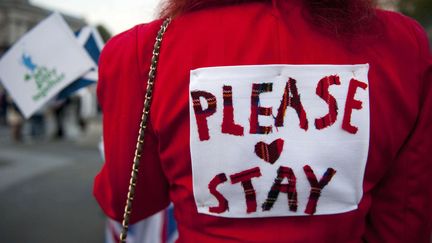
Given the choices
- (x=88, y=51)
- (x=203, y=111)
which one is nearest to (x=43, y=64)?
(x=88, y=51)

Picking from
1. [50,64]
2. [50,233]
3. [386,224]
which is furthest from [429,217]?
[50,233]

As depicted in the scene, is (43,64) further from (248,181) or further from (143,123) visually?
(248,181)

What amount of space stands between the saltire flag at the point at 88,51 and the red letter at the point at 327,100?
1051 millimetres

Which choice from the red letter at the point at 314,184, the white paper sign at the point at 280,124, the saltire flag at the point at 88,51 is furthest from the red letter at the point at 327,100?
the saltire flag at the point at 88,51

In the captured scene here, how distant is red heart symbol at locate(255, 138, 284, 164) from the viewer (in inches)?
36.8

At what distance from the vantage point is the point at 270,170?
3.09 ft

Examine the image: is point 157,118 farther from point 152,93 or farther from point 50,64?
point 50,64

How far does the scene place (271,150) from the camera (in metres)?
0.93

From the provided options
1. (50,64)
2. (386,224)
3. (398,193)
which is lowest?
(386,224)

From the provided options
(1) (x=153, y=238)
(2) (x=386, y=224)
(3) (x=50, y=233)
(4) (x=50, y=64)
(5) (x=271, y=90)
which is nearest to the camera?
(5) (x=271, y=90)

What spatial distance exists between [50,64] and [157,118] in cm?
90

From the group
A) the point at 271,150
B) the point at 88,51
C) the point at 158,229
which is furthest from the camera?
the point at 158,229

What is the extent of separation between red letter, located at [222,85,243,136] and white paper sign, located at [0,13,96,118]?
0.92 meters

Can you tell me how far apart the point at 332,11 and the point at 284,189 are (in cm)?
44
